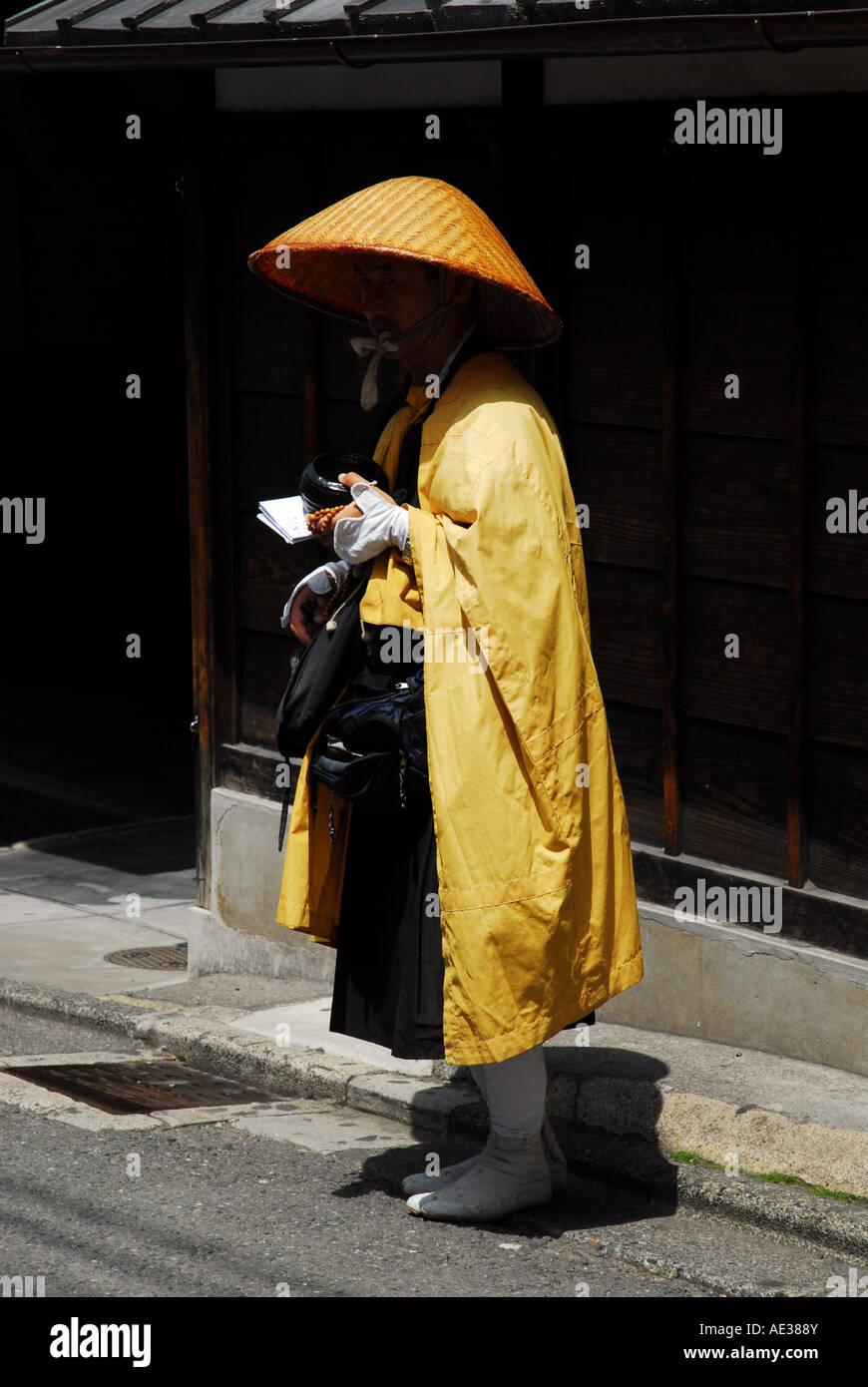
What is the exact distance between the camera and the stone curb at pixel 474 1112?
4.35 metres

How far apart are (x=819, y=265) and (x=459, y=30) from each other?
1.14 metres

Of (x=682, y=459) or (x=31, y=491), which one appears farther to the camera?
(x=31, y=491)

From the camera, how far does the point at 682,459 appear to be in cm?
541

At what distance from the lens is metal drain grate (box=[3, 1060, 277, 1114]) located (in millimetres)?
5531

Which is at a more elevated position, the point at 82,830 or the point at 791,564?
the point at 791,564

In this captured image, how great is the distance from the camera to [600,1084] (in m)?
5.00

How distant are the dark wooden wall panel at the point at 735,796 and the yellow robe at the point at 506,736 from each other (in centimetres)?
118

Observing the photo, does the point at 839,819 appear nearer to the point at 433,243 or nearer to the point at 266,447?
the point at 433,243

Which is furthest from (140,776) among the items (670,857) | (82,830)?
(670,857)

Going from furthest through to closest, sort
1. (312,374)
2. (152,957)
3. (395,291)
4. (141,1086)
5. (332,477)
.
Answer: (152,957) → (312,374) → (141,1086) → (332,477) → (395,291)

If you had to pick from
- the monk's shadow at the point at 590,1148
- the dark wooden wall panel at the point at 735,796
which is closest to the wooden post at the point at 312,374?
the dark wooden wall panel at the point at 735,796

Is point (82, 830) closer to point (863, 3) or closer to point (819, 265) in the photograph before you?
point (819, 265)

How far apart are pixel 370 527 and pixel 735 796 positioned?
1681 millimetres

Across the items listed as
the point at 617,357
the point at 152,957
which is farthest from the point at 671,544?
the point at 152,957
